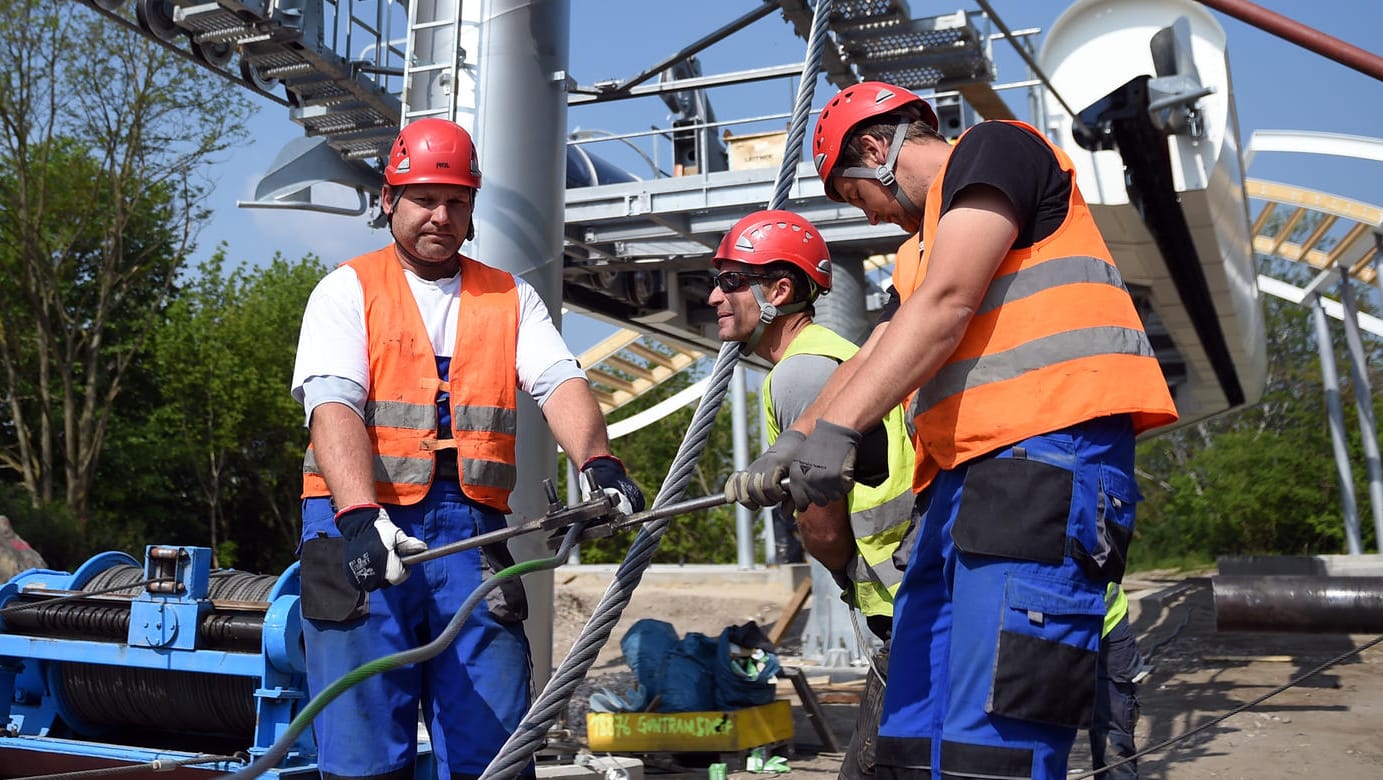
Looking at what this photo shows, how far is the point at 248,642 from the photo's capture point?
498 centimetres

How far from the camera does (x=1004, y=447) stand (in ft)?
8.46

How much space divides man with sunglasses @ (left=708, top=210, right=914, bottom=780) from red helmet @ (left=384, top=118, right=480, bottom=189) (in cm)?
90

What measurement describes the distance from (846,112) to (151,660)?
3744 millimetres

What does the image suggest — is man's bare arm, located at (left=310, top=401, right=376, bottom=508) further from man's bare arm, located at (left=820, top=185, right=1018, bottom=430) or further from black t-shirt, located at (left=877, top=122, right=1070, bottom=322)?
black t-shirt, located at (left=877, top=122, right=1070, bottom=322)

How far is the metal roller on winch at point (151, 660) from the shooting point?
→ 4.82m

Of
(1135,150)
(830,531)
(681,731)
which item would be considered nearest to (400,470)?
(830,531)

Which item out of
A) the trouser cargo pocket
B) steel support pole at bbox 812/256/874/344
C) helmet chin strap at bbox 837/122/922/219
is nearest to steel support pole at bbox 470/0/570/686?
helmet chin strap at bbox 837/122/922/219

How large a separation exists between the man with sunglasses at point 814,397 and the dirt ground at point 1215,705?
0.91m

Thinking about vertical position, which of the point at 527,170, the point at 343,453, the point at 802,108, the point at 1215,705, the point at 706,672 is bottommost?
the point at 1215,705

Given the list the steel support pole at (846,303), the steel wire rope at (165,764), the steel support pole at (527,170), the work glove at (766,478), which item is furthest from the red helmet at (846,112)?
the steel support pole at (846,303)

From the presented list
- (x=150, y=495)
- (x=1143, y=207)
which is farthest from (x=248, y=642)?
(x=150, y=495)

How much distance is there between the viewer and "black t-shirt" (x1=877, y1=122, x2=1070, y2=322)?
8.31ft

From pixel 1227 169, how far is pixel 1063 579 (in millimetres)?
10558

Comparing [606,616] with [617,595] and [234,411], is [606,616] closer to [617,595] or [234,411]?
[617,595]
